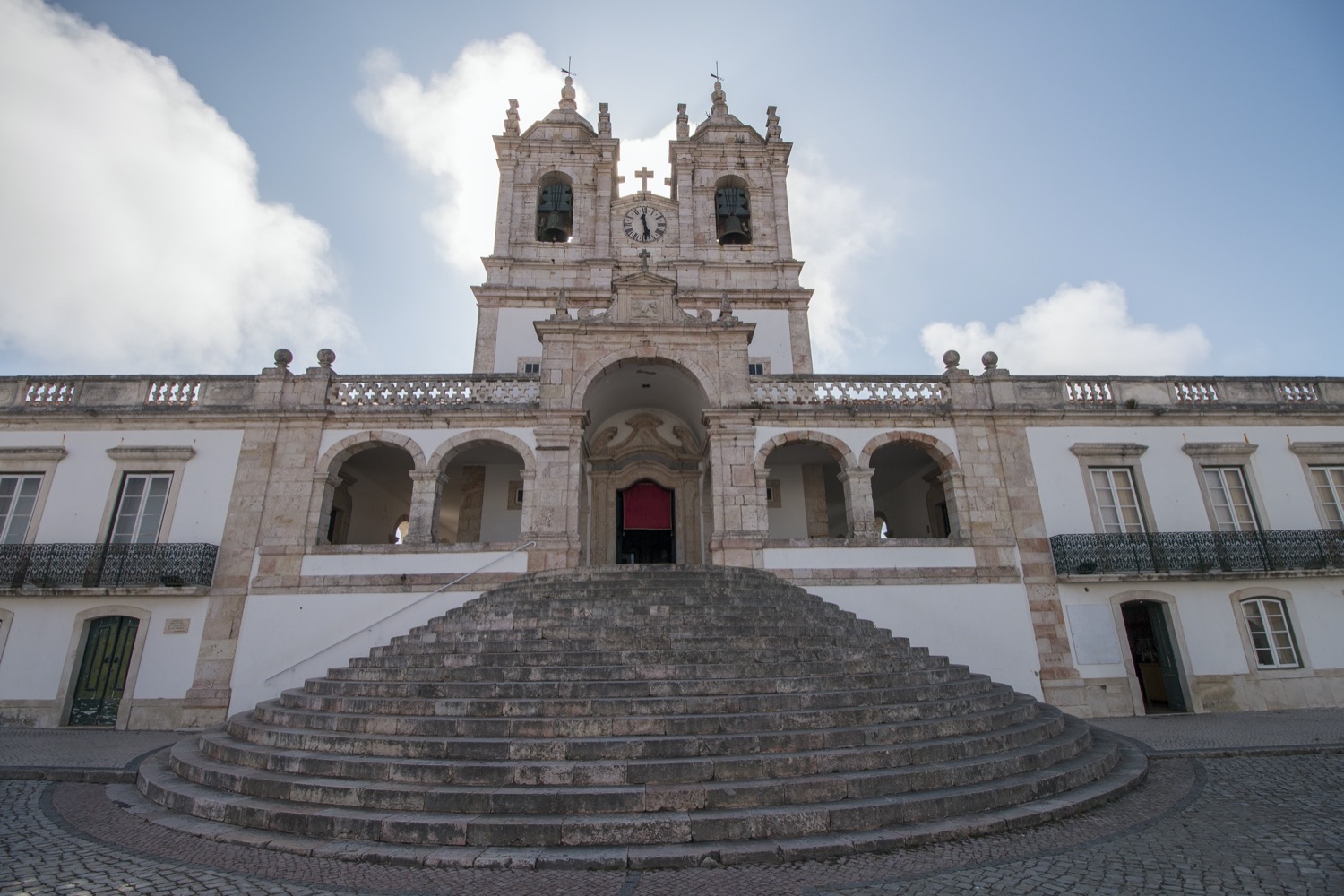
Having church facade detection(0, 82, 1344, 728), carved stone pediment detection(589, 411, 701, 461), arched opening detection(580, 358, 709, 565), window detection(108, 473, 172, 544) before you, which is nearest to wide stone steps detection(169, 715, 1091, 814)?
church facade detection(0, 82, 1344, 728)

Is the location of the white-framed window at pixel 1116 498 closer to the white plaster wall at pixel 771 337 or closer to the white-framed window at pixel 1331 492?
the white-framed window at pixel 1331 492

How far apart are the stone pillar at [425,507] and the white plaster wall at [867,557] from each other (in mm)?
6403

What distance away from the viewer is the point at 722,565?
37.3 ft

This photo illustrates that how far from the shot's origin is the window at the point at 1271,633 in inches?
463

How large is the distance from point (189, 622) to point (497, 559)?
538 cm

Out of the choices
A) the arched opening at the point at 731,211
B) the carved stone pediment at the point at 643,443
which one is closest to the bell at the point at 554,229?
the arched opening at the point at 731,211

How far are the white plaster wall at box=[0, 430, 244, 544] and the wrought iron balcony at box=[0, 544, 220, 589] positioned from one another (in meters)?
0.33

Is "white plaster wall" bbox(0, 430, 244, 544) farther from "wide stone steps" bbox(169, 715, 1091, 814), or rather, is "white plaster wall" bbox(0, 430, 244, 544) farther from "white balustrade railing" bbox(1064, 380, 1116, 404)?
"white balustrade railing" bbox(1064, 380, 1116, 404)

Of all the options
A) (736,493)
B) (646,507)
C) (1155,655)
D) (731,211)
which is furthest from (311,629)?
(1155,655)

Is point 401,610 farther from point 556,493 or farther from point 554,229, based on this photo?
point 554,229

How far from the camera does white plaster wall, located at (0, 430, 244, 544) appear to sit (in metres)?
11.6

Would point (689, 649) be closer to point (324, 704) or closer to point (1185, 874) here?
point (324, 704)

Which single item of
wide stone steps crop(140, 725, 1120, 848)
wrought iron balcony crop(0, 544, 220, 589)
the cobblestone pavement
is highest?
wrought iron balcony crop(0, 544, 220, 589)

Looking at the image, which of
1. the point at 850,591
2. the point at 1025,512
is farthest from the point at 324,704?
the point at 1025,512
